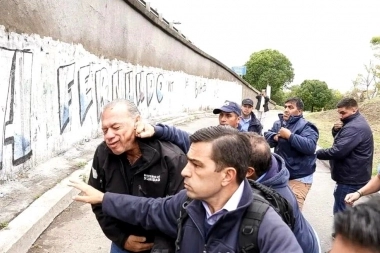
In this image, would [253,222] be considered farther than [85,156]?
No

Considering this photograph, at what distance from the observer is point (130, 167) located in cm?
237

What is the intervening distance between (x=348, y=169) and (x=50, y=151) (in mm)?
4778

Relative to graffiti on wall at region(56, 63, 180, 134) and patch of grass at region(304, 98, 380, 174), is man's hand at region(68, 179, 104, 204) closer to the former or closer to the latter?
graffiti on wall at region(56, 63, 180, 134)

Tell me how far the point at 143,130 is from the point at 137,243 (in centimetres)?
66

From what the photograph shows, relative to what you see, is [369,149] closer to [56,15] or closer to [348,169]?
[348,169]

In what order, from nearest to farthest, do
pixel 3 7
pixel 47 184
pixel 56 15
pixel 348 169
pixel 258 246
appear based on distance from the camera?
pixel 258 246, pixel 348 169, pixel 3 7, pixel 47 184, pixel 56 15

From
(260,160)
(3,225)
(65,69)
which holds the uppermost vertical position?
(65,69)

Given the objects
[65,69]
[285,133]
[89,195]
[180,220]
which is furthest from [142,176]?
[65,69]

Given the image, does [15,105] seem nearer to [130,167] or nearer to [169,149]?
[130,167]

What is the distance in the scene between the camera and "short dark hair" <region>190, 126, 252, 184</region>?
1.78 meters

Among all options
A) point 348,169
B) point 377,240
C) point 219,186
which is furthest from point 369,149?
point 377,240

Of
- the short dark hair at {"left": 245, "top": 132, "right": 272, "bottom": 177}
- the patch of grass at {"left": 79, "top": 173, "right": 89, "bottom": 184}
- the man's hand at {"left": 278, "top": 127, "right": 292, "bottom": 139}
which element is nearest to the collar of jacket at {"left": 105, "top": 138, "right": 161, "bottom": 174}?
the short dark hair at {"left": 245, "top": 132, "right": 272, "bottom": 177}

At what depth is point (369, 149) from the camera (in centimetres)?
452

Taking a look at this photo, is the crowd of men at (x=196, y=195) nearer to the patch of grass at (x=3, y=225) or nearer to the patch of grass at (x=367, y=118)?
the patch of grass at (x=3, y=225)
